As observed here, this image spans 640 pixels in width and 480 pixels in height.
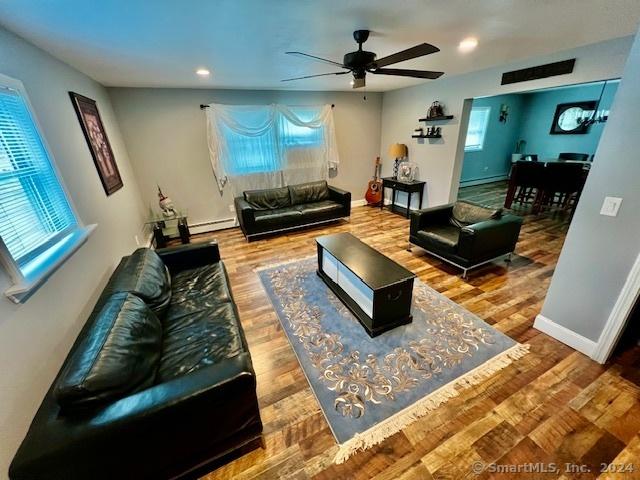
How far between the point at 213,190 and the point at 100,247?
249 centimetres

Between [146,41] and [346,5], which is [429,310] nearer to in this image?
[346,5]

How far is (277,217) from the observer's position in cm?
417

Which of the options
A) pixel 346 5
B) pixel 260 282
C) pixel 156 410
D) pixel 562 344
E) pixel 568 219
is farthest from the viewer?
pixel 568 219

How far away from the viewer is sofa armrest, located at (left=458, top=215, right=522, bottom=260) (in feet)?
8.90

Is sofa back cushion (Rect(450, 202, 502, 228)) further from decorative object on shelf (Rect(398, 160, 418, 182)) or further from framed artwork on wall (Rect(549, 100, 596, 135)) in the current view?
framed artwork on wall (Rect(549, 100, 596, 135))

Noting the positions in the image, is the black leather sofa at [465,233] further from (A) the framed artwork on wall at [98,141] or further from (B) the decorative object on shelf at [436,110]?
(A) the framed artwork on wall at [98,141]

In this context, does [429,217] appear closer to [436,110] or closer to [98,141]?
[436,110]

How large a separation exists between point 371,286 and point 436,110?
12.0ft

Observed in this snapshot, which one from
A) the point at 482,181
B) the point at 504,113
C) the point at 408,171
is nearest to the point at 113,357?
the point at 408,171

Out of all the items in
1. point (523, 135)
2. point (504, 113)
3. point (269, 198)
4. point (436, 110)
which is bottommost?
point (269, 198)

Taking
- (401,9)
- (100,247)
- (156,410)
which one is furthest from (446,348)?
(100,247)

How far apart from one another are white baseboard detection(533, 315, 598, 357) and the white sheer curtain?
4.16 metres

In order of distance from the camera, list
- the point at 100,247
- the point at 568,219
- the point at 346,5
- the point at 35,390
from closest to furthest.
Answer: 1. the point at 35,390
2. the point at 346,5
3. the point at 100,247
4. the point at 568,219

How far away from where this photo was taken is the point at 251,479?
129cm
